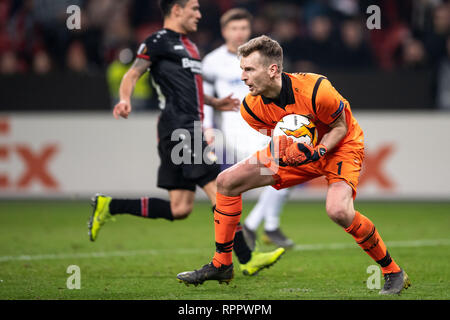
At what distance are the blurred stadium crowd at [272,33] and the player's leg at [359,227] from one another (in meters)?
7.62

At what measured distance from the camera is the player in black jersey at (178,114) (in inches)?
258

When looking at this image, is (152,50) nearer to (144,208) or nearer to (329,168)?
(144,208)

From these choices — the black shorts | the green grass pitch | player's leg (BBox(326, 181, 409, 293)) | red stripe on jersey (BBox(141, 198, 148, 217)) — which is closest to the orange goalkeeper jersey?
player's leg (BBox(326, 181, 409, 293))

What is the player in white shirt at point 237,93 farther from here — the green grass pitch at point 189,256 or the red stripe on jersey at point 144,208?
the red stripe on jersey at point 144,208

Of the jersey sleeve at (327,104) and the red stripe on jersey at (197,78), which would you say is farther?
the red stripe on jersey at (197,78)

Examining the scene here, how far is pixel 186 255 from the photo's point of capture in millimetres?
7582

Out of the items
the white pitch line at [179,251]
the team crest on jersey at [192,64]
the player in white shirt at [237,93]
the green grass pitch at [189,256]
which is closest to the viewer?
the green grass pitch at [189,256]

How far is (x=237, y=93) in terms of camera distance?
827 centimetres

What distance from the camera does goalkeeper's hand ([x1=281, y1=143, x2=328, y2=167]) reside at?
523 cm

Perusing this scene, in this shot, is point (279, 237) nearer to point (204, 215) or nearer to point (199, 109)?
point (199, 109)

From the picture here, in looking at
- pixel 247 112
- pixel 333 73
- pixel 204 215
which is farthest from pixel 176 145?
pixel 333 73

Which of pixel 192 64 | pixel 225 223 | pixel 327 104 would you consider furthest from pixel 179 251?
pixel 327 104

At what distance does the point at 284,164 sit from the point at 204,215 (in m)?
5.72

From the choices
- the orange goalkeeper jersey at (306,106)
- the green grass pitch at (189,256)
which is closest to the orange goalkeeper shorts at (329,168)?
the orange goalkeeper jersey at (306,106)
